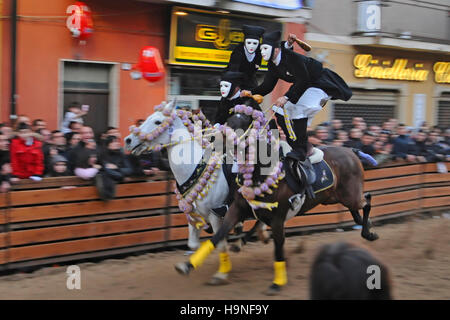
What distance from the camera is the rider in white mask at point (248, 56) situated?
22.6 ft

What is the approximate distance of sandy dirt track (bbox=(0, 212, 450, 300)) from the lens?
620 centimetres

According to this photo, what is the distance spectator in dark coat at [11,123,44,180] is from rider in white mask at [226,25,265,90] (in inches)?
105

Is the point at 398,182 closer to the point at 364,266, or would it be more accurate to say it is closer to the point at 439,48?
the point at 439,48

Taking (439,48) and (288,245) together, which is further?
(439,48)

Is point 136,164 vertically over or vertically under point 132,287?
over

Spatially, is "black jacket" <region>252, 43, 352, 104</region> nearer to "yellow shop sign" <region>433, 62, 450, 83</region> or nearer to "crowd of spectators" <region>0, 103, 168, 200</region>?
"crowd of spectators" <region>0, 103, 168, 200</region>

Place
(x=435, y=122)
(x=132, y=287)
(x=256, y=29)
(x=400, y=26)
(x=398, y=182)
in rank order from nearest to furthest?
(x=132, y=287), (x=256, y=29), (x=398, y=182), (x=400, y=26), (x=435, y=122)

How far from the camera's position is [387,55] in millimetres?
15945

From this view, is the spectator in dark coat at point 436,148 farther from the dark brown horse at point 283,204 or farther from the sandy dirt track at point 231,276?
the dark brown horse at point 283,204

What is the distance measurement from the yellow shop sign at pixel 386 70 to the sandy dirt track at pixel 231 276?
7.17 metres

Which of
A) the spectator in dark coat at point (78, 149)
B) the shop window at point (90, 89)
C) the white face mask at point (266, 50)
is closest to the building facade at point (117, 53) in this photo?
the shop window at point (90, 89)

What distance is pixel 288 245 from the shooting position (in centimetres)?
888

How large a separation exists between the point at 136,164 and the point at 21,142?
1544mm
